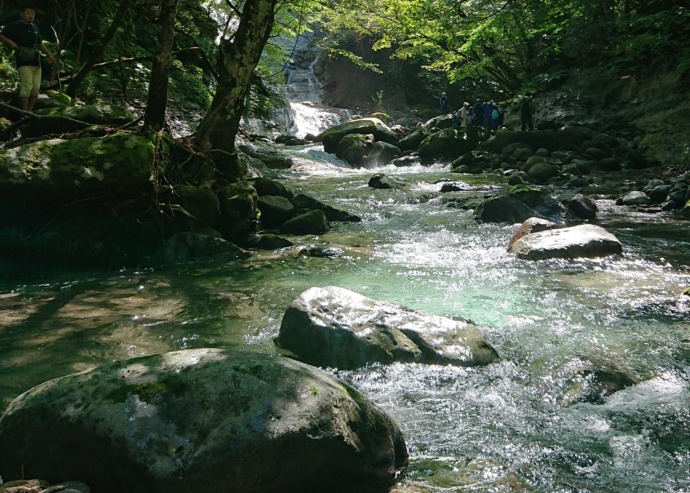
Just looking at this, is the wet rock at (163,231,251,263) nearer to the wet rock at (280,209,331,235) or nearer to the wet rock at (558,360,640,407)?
the wet rock at (280,209,331,235)

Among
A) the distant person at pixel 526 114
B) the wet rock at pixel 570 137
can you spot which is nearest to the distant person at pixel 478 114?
the distant person at pixel 526 114

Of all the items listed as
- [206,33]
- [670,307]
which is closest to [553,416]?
[670,307]

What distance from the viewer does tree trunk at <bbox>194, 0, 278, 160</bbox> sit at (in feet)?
29.1

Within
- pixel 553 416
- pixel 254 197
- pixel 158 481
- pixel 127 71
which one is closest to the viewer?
pixel 158 481

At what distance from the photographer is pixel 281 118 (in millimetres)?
29219

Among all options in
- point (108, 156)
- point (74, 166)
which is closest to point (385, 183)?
point (108, 156)

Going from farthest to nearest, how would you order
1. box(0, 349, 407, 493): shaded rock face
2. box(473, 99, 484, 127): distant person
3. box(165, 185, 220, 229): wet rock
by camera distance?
box(473, 99, 484, 127): distant person
box(165, 185, 220, 229): wet rock
box(0, 349, 407, 493): shaded rock face

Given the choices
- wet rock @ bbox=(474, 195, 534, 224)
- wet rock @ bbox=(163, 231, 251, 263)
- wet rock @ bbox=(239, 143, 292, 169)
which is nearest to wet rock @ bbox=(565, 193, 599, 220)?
wet rock @ bbox=(474, 195, 534, 224)

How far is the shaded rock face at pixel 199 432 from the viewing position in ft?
8.38

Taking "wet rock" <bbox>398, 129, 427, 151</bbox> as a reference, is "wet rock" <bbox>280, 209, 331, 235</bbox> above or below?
below

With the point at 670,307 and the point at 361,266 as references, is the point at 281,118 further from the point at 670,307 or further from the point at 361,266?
the point at 670,307

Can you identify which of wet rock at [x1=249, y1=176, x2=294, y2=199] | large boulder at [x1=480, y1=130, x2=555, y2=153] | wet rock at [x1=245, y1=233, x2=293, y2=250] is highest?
large boulder at [x1=480, y1=130, x2=555, y2=153]

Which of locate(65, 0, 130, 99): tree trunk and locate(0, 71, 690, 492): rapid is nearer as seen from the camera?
locate(0, 71, 690, 492): rapid

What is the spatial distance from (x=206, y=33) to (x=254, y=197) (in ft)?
28.9
